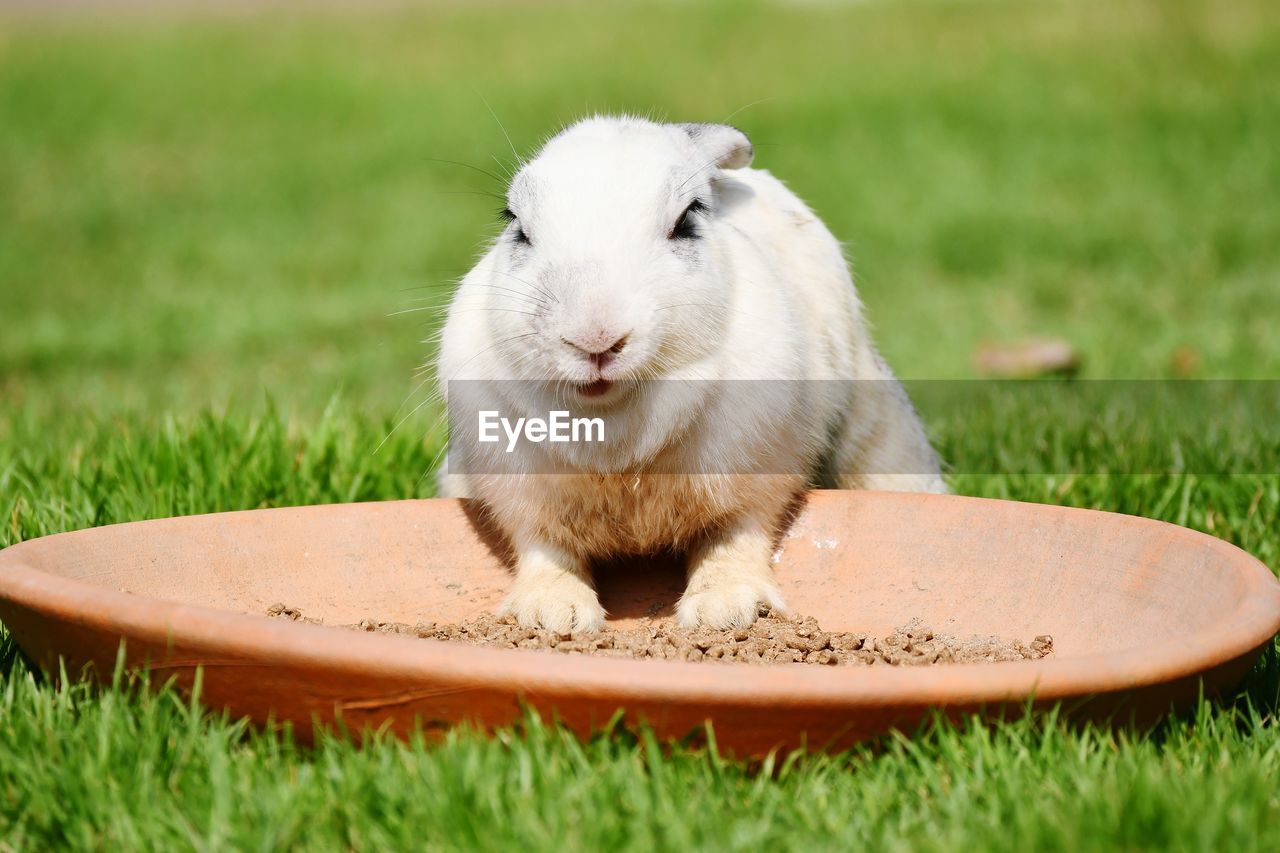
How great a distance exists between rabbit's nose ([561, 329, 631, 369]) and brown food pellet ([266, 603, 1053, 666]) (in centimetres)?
59

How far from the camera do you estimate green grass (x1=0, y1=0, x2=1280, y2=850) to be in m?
2.06

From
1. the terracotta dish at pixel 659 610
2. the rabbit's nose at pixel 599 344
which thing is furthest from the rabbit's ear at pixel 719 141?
the terracotta dish at pixel 659 610

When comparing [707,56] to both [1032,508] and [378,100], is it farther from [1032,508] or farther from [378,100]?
[1032,508]

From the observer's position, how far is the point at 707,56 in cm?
1295

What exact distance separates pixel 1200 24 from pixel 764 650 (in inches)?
412

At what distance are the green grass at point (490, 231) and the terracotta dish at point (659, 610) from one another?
0.25 feet

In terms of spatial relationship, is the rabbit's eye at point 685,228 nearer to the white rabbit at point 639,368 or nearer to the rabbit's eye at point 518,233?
the white rabbit at point 639,368

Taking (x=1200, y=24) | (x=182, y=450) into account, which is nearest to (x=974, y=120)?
(x=1200, y=24)

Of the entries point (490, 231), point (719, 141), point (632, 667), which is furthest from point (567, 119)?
point (632, 667)

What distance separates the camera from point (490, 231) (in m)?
3.94

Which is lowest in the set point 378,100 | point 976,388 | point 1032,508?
point 976,388

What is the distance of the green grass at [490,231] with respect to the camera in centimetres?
206

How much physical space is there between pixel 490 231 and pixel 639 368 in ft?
4.20

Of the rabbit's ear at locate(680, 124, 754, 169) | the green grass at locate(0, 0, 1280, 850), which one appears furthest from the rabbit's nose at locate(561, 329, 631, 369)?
the green grass at locate(0, 0, 1280, 850)
